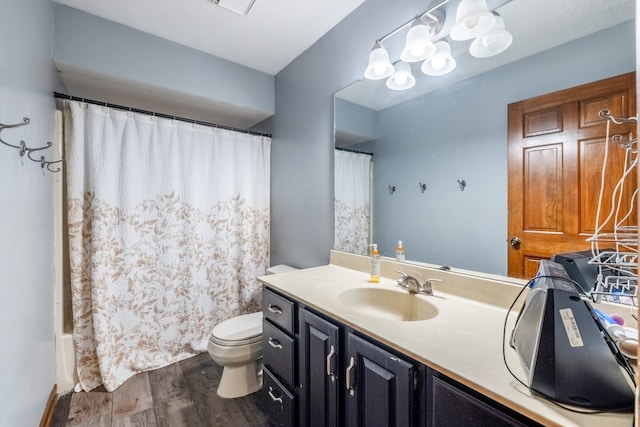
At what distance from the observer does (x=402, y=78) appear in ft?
4.96

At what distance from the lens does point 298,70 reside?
219 cm

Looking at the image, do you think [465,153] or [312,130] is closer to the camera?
[465,153]

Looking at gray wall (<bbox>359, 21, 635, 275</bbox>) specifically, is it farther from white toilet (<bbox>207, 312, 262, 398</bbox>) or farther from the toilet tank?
white toilet (<bbox>207, 312, 262, 398</bbox>)

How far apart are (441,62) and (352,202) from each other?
921 millimetres

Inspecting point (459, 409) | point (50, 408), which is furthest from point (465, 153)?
point (50, 408)

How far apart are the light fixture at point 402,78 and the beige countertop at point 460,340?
1.03 meters

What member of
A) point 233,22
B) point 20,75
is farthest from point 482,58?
point 20,75

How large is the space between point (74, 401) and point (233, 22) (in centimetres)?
263

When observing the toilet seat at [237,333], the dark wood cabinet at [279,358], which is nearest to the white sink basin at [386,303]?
the dark wood cabinet at [279,358]

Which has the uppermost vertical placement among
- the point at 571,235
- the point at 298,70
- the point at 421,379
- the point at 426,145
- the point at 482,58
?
the point at 298,70

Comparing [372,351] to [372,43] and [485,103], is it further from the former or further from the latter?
[372,43]

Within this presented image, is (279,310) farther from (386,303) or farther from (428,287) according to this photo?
(428,287)

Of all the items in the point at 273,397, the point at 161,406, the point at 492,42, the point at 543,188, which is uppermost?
the point at 492,42

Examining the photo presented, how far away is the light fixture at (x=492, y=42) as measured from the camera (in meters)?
1.11
